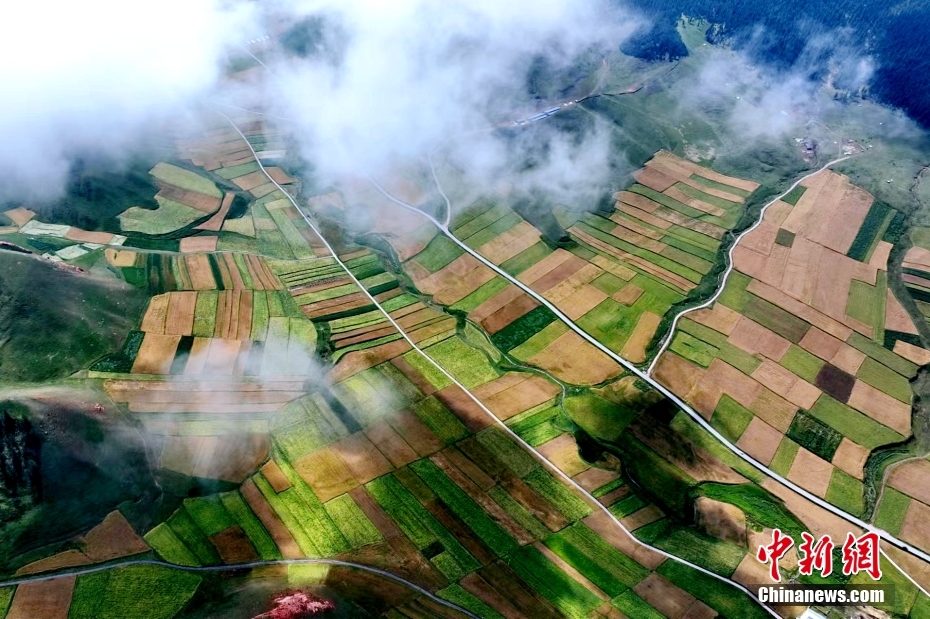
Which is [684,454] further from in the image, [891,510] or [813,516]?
[891,510]

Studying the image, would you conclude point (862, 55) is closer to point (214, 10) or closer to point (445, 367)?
point (445, 367)

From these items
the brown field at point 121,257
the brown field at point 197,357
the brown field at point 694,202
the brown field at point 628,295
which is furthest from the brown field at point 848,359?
the brown field at point 121,257

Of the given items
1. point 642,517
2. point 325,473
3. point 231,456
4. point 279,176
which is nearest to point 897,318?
point 642,517

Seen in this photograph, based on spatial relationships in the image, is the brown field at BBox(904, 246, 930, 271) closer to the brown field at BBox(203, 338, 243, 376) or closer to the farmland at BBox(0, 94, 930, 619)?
→ the farmland at BBox(0, 94, 930, 619)

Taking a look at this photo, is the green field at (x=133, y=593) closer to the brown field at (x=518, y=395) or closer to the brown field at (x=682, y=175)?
the brown field at (x=518, y=395)

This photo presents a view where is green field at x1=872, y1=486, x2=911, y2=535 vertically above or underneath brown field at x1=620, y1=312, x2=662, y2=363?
underneath

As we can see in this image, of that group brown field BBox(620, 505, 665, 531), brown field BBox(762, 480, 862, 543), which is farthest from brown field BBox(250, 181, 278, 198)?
brown field BBox(762, 480, 862, 543)
